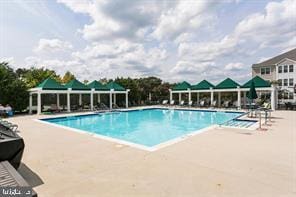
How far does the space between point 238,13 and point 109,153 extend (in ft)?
41.8

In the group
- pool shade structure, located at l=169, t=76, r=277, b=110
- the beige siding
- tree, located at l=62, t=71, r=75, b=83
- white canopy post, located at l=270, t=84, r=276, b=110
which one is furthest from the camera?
tree, located at l=62, t=71, r=75, b=83

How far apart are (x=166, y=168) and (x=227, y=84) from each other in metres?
20.6

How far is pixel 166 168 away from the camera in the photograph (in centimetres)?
459

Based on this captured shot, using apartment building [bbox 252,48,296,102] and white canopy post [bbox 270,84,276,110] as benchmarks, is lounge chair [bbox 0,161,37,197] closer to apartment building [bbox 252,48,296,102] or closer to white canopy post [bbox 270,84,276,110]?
white canopy post [bbox 270,84,276,110]

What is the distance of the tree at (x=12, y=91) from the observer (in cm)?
1698

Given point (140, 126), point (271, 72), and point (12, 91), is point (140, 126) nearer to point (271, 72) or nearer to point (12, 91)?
point (12, 91)

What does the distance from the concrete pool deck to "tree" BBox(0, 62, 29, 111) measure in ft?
41.0

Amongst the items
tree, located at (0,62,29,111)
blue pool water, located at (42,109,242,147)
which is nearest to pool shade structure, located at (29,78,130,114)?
tree, located at (0,62,29,111)

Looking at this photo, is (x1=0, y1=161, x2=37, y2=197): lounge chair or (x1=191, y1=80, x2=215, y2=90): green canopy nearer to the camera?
(x1=0, y1=161, x2=37, y2=197): lounge chair

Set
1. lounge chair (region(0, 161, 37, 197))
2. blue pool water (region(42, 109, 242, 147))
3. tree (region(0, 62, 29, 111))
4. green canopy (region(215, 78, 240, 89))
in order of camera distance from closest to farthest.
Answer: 1. lounge chair (region(0, 161, 37, 197))
2. blue pool water (region(42, 109, 242, 147))
3. tree (region(0, 62, 29, 111))
4. green canopy (region(215, 78, 240, 89))

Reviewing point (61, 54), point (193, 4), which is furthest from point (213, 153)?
point (61, 54)

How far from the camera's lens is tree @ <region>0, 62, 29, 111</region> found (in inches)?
669

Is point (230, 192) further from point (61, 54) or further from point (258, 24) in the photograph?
point (61, 54)

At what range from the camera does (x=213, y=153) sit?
5723mm
